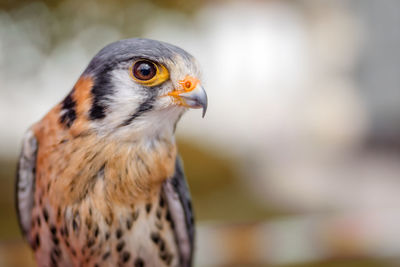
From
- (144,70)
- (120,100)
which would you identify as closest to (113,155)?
(120,100)

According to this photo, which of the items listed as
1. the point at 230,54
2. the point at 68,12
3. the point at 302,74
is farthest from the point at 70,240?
the point at 302,74

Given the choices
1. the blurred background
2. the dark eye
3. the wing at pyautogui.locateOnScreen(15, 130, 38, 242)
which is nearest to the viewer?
the dark eye

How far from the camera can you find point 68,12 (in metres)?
2.94

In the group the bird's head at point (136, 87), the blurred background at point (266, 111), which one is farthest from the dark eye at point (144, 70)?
the blurred background at point (266, 111)

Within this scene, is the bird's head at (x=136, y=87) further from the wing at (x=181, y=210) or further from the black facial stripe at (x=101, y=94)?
the wing at (x=181, y=210)

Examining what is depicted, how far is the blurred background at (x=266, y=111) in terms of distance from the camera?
3369 millimetres

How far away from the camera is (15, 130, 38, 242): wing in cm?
149

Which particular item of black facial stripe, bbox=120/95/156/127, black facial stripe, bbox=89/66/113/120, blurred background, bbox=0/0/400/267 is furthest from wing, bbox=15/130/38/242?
blurred background, bbox=0/0/400/267

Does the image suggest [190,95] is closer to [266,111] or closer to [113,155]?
[113,155]

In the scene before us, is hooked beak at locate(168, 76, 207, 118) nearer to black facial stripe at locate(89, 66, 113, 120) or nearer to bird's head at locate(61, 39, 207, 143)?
bird's head at locate(61, 39, 207, 143)

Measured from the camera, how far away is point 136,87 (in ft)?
4.08

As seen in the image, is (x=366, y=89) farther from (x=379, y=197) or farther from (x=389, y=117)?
(x=379, y=197)

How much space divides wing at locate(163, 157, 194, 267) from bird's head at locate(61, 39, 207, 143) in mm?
306

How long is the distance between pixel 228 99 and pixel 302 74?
3.07 meters
